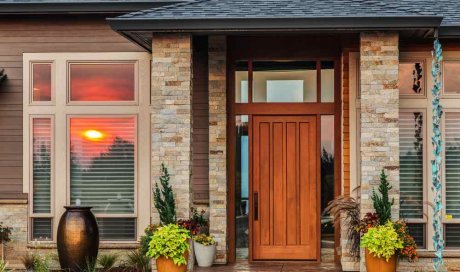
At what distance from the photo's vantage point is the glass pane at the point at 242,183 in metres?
13.1

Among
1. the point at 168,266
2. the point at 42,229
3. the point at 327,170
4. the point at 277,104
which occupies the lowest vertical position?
the point at 168,266

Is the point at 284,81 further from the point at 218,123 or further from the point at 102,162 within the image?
the point at 102,162

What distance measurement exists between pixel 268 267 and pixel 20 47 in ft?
17.4

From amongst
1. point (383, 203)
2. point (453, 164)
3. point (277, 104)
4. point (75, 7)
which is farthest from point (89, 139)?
point (453, 164)

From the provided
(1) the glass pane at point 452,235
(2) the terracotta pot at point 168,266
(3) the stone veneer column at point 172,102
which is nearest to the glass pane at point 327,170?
(1) the glass pane at point 452,235

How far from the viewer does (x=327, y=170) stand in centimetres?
1304

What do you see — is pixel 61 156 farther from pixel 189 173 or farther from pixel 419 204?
pixel 419 204

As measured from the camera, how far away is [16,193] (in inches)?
520

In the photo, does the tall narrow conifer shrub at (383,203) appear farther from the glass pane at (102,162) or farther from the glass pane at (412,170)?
the glass pane at (102,162)

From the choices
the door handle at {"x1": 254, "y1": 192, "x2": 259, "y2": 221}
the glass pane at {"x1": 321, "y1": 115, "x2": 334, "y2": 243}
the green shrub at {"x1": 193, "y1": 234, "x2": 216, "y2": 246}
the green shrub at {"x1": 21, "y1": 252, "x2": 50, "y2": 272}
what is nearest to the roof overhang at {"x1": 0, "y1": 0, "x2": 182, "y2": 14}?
the glass pane at {"x1": 321, "y1": 115, "x2": 334, "y2": 243}

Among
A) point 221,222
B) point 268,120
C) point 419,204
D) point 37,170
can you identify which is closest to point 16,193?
point 37,170

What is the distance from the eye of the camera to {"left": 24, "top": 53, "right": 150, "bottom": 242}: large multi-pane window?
13117 millimetres

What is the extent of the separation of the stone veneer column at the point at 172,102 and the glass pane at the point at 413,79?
346 cm

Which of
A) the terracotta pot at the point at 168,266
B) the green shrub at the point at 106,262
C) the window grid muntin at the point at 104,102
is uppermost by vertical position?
the window grid muntin at the point at 104,102
